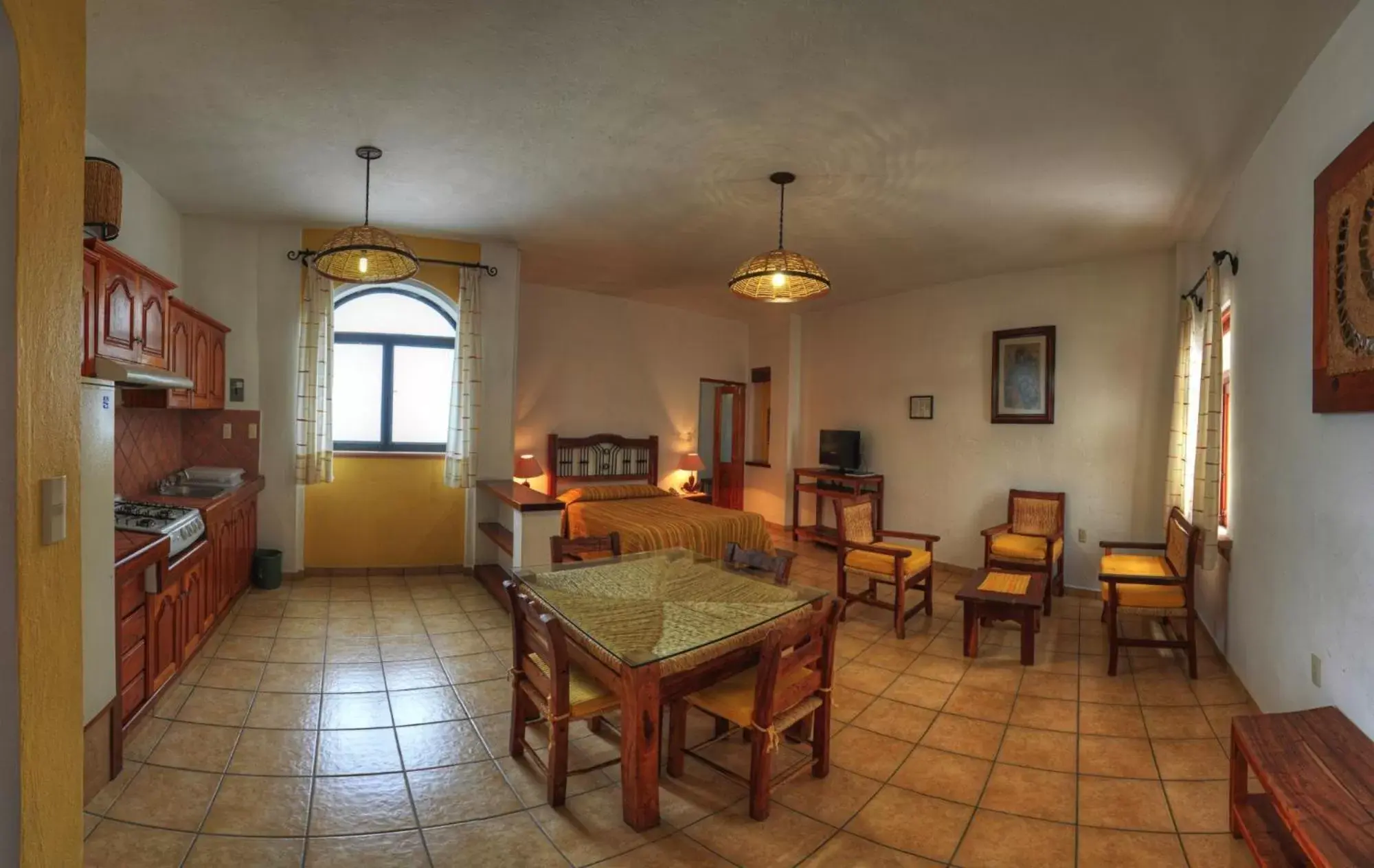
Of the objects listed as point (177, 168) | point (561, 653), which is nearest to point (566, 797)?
point (561, 653)

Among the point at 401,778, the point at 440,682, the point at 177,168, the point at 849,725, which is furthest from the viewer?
the point at 177,168

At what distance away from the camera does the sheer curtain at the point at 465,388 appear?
16.4 feet

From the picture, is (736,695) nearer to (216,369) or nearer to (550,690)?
(550,690)

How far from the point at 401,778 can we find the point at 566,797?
65cm

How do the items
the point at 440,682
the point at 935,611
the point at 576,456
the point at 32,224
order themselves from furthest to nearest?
the point at 576,456 → the point at 935,611 → the point at 440,682 → the point at 32,224

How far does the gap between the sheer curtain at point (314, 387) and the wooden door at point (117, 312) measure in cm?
165

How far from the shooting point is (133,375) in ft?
8.45

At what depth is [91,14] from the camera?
7.37 feet

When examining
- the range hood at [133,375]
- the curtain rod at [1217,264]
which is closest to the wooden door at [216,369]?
the range hood at [133,375]

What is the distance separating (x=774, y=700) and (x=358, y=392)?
14.7 feet

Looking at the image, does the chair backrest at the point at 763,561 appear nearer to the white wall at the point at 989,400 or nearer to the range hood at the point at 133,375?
the range hood at the point at 133,375

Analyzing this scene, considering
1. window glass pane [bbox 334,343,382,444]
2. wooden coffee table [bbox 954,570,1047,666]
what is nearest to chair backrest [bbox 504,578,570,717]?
wooden coffee table [bbox 954,570,1047,666]

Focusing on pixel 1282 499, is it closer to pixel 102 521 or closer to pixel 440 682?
pixel 440 682

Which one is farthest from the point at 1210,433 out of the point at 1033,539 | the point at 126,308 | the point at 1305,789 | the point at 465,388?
the point at 126,308
